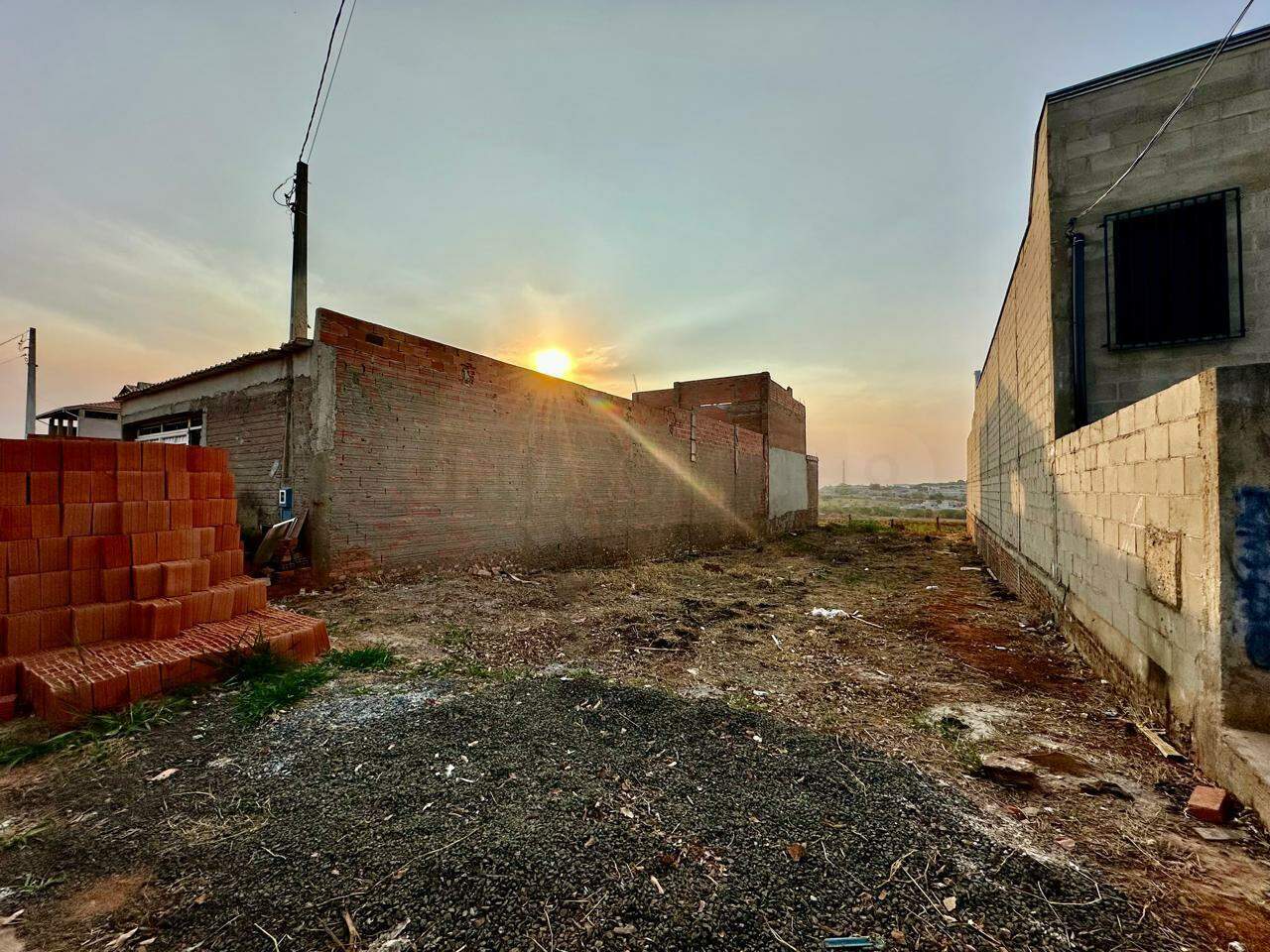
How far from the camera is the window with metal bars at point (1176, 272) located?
4.64 metres

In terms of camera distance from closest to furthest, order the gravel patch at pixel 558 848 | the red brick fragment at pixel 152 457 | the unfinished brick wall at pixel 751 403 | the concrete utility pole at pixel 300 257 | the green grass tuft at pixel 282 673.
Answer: the gravel patch at pixel 558 848, the green grass tuft at pixel 282 673, the red brick fragment at pixel 152 457, the concrete utility pole at pixel 300 257, the unfinished brick wall at pixel 751 403

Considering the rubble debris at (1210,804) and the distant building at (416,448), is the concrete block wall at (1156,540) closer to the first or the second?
the rubble debris at (1210,804)

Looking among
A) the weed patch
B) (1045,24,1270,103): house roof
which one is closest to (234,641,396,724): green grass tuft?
the weed patch

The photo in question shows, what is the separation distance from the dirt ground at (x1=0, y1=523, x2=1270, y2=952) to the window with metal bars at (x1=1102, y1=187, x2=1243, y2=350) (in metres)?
3.49

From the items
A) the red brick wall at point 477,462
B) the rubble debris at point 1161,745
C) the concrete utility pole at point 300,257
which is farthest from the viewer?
the concrete utility pole at point 300,257

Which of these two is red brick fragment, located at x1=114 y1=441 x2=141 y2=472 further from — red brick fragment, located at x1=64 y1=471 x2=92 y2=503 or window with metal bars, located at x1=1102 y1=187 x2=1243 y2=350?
window with metal bars, located at x1=1102 y1=187 x2=1243 y2=350

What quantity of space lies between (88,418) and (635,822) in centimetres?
2074

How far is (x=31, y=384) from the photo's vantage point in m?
21.2

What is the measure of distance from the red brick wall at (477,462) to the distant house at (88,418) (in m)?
13.5

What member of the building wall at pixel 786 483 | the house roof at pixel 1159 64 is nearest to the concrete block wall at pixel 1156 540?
the house roof at pixel 1159 64

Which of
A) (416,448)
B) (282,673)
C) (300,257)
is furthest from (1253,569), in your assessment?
(300,257)

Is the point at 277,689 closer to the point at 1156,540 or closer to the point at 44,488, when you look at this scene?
the point at 44,488

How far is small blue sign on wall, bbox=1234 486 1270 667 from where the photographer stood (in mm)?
2223

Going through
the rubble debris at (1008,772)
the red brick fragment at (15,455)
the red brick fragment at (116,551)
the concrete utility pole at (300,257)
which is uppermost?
the concrete utility pole at (300,257)
